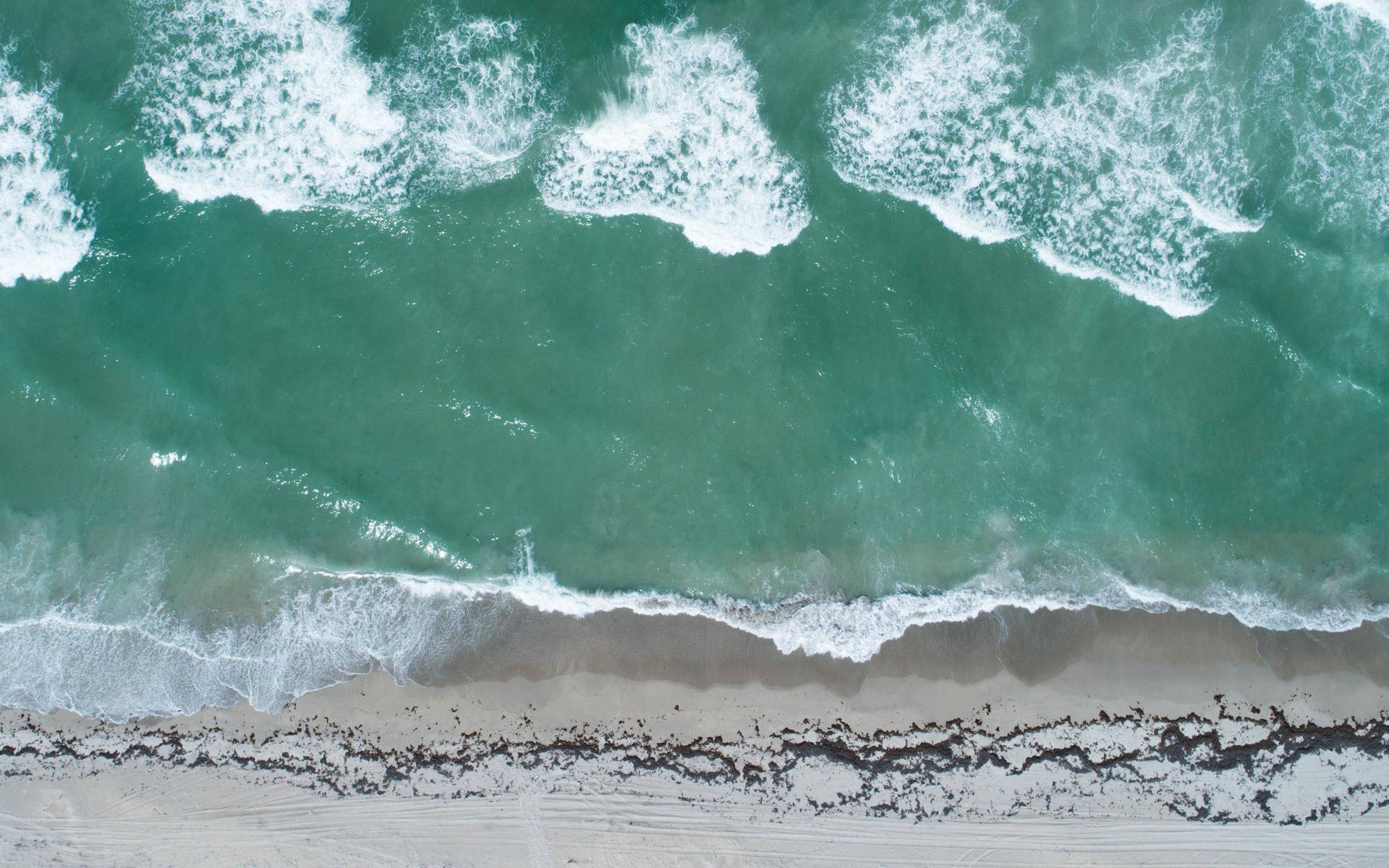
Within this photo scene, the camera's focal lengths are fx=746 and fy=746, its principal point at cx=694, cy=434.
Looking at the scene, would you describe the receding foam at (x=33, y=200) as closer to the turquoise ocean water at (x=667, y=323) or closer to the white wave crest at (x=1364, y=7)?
the turquoise ocean water at (x=667, y=323)

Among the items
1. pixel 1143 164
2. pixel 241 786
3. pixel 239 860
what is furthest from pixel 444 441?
pixel 1143 164

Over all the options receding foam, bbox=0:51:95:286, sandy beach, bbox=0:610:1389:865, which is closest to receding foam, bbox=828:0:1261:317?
sandy beach, bbox=0:610:1389:865

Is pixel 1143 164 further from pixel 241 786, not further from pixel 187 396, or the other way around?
pixel 241 786

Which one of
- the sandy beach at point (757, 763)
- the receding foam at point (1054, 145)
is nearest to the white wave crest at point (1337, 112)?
the receding foam at point (1054, 145)

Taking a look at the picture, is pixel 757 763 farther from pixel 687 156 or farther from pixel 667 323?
pixel 687 156

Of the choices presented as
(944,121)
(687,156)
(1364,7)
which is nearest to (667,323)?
(687,156)

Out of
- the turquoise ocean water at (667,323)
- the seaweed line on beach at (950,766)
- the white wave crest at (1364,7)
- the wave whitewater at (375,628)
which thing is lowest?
the seaweed line on beach at (950,766)
